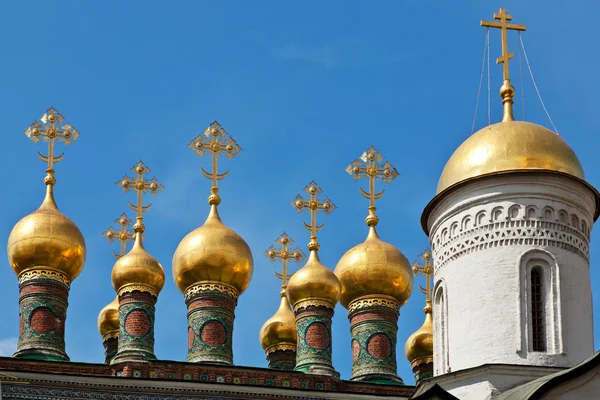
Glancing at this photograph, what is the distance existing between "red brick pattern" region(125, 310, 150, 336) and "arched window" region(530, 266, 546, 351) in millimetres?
6909

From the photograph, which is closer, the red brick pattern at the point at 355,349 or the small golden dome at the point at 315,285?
the small golden dome at the point at 315,285

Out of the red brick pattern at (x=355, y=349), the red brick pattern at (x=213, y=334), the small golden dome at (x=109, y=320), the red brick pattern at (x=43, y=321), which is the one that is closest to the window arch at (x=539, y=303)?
the red brick pattern at (x=213, y=334)

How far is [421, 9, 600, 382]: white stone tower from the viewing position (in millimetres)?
18922

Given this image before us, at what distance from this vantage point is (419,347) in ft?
90.8

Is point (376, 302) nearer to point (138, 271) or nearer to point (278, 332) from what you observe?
point (278, 332)

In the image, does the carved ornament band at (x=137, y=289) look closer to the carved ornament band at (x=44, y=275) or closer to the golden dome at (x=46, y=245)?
the golden dome at (x=46, y=245)

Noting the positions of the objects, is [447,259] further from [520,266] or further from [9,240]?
[9,240]

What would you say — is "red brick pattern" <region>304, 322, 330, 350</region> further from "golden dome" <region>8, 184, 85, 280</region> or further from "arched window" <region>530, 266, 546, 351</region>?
"arched window" <region>530, 266, 546, 351</region>

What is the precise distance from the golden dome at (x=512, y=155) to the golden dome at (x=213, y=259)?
5.64m

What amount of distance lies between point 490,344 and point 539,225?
1370 mm

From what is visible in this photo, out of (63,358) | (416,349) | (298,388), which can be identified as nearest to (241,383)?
(298,388)

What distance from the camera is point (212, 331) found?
81.5 feet

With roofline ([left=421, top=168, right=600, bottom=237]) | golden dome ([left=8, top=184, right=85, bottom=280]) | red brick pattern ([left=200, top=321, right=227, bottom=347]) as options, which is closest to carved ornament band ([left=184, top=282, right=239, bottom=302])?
red brick pattern ([left=200, top=321, right=227, bottom=347])

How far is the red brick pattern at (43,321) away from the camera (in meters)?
24.7
